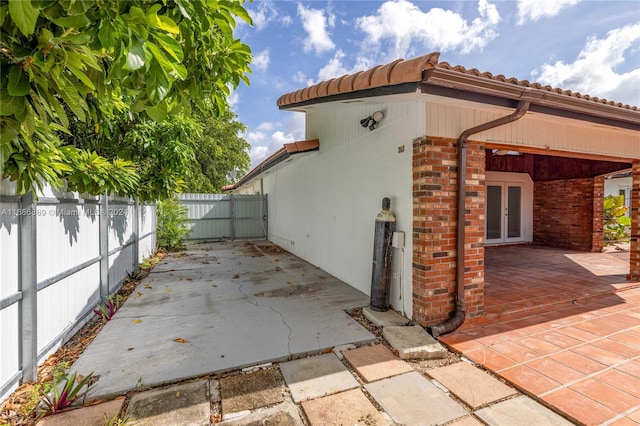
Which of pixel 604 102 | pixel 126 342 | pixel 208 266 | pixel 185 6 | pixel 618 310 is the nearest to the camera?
pixel 185 6

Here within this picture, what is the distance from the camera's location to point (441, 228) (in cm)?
386

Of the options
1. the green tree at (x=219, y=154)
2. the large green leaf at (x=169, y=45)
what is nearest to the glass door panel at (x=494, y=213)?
the large green leaf at (x=169, y=45)

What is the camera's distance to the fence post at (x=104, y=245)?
4997mm

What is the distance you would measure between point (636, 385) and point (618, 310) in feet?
8.26

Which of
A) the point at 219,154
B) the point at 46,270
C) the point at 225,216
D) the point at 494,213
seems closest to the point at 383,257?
the point at 46,270

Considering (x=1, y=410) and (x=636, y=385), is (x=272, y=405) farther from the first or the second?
(x=636, y=385)

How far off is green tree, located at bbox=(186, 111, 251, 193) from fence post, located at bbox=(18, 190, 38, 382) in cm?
2042

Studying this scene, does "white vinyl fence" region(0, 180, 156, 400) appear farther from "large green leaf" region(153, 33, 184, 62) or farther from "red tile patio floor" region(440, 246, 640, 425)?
"red tile patio floor" region(440, 246, 640, 425)

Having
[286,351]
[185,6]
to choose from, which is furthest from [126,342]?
[185,6]

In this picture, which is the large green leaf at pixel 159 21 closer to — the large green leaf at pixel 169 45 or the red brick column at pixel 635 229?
the large green leaf at pixel 169 45

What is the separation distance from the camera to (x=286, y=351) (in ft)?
11.1

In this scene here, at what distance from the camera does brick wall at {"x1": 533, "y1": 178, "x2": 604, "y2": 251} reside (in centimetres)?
918

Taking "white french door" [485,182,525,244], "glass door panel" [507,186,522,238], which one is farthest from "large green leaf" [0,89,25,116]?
"glass door panel" [507,186,522,238]

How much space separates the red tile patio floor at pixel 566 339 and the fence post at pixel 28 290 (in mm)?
4520
